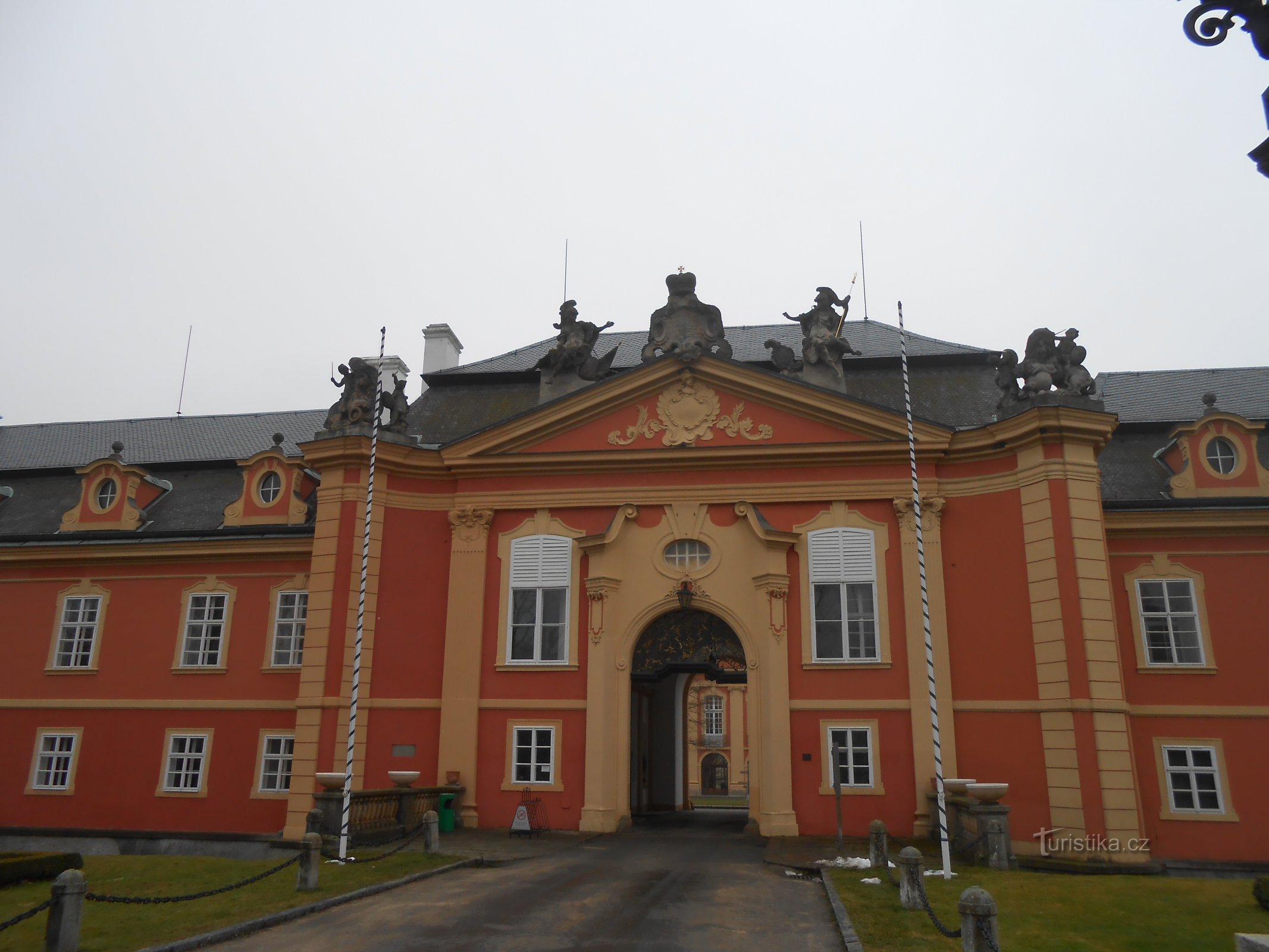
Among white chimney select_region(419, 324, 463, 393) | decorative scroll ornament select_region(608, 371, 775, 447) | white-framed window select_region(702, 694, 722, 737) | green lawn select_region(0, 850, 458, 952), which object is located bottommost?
green lawn select_region(0, 850, 458, 952)

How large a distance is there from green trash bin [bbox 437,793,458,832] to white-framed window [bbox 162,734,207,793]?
21.6ft

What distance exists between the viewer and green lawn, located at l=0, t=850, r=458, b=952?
11125mm

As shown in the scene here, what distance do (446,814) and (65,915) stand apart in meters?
9.87

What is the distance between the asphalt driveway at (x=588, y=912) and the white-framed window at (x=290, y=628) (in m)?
9.33

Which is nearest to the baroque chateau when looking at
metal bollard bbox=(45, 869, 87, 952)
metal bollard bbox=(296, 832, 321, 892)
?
metal bollard bbox=(296, 832, 321, 892)

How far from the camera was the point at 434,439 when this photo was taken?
23.6 metres

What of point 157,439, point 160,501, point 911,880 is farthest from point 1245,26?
point 157,439

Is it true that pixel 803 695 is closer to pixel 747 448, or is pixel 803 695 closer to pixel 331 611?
pixel 747 448

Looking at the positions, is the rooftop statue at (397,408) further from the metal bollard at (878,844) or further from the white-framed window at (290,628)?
the metal bollard at (878,844)

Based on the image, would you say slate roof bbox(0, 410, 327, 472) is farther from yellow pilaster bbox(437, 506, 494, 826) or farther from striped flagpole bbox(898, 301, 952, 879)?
striped flagpole bbox(898, 301, 952, 879)

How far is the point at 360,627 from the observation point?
706 inches

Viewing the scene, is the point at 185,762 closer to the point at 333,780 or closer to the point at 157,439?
the point at 333,780
